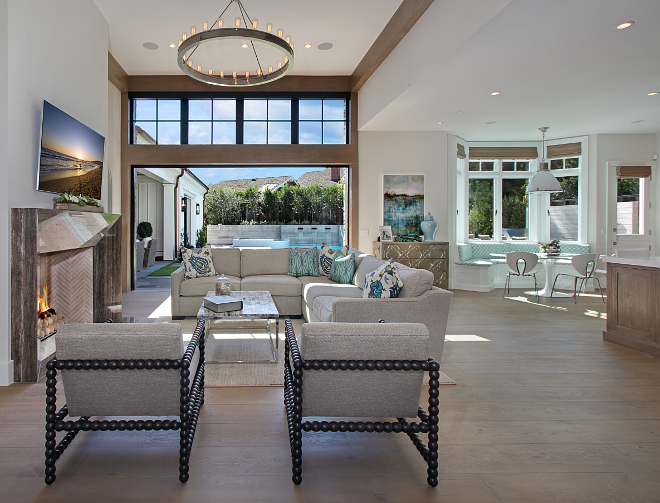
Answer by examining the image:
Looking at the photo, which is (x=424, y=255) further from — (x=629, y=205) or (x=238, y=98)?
(x=238, y=98)

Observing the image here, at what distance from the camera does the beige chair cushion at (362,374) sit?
6.46 feet

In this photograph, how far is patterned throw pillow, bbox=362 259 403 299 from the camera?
367cm

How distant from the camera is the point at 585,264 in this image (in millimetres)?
6891

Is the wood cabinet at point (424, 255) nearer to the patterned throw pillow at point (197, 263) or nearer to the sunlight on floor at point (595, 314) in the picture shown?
the sunlight on floor at point (595, 314)

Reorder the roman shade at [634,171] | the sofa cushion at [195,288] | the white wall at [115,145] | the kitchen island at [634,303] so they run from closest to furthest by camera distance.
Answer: the kitchen island at [634,303] < the sofa cushion at [195,288] < the white wall at [115,145] < the roman shade at [634,171]

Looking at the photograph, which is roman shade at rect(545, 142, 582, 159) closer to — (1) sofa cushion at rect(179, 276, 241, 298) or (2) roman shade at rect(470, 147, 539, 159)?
(2) roman shade at rect(470, 147, 539, 159)

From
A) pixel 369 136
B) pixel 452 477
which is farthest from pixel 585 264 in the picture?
pixel 452 477

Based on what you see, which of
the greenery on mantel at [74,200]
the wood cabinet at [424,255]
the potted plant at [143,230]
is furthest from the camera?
the potted plant at [143,230]

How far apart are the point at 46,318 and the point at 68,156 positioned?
58.1 inches

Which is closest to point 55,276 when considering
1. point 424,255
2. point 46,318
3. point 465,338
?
point 46,318

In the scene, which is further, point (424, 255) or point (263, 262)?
point (424, 255)

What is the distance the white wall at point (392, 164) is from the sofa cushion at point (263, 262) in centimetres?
208

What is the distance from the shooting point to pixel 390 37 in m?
5.69

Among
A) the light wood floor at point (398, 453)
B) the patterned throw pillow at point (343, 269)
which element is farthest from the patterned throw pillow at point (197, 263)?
the light wood floor at point (398, 453)
